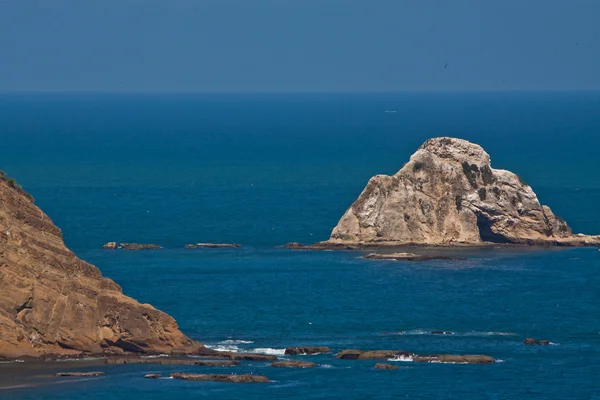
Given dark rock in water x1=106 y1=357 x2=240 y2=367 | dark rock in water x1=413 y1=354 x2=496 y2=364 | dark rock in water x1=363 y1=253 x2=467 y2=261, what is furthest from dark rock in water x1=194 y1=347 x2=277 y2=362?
dark rock in water x1=363 y1=253 x2=467 y2=261

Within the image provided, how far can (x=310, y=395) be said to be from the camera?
87750 millimetres

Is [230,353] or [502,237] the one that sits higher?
[502,237]

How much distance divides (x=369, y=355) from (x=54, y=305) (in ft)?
60.6

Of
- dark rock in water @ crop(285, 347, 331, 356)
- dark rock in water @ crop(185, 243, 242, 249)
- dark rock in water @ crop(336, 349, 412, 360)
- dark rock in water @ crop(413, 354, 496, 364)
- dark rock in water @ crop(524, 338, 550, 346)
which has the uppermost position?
dark rock in water @ crop(185, 243, 242, 249)

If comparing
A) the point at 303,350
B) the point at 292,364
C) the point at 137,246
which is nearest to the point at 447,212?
the point at 137,246

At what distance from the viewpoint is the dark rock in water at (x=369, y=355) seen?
97.9 m

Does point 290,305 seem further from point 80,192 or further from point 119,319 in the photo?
point 80,192

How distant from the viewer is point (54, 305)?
90.5 m

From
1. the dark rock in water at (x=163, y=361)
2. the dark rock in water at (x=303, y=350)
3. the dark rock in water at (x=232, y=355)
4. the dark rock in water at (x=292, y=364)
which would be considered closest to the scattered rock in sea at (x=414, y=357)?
the dark rock in water at (x=303, y=350)

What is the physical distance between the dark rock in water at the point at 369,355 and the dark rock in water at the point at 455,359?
998mm

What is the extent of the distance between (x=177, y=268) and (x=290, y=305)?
63.0 feet

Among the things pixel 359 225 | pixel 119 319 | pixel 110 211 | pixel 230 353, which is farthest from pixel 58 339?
pixel 110 211

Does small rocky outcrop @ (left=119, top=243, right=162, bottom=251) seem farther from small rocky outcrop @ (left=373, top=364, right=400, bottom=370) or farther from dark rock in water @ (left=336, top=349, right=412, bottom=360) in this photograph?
small rocky outcrop @ (left=373, top=364, right=400, bottom=370)

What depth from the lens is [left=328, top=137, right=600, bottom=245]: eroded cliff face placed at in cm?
14675
